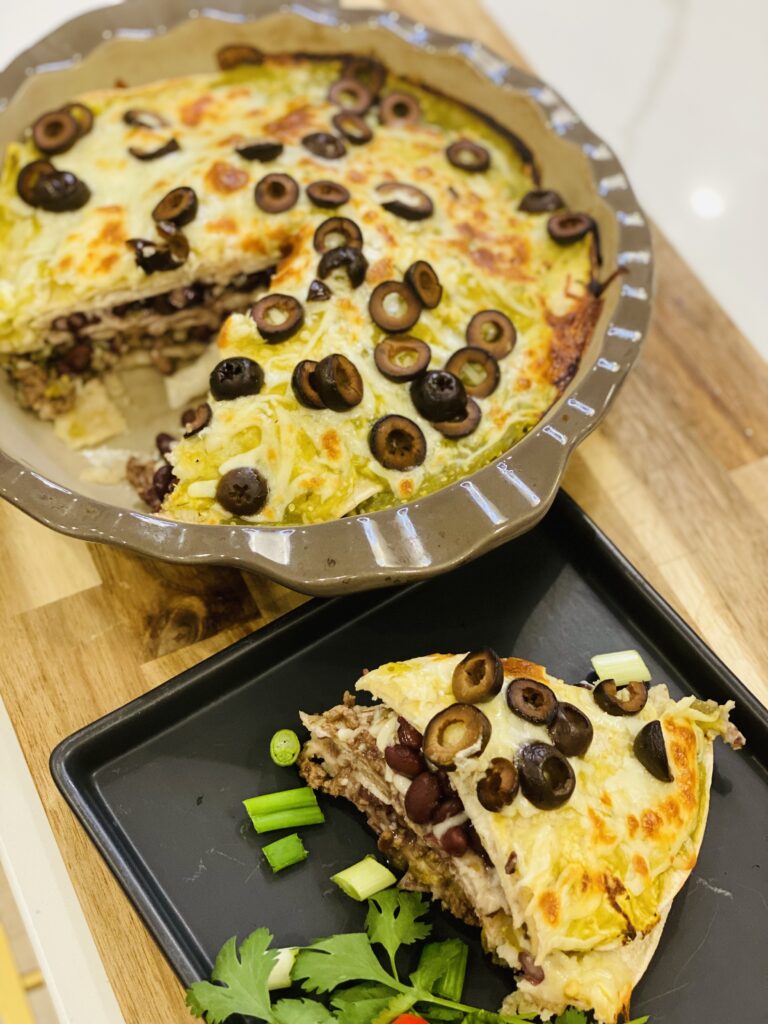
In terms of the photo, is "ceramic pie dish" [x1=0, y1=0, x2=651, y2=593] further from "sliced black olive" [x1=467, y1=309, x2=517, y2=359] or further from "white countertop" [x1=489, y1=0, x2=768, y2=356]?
"white countertop" [x1=489, y1=0, x2=768, y2=356]

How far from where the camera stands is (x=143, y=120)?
341 cm

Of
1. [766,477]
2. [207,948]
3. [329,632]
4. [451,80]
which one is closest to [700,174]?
[451,80]

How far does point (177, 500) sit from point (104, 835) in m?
0.92

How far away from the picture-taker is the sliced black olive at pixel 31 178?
3227mm

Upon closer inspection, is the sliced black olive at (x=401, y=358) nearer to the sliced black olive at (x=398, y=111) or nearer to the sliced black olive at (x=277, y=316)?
the sliced black olive at (x=277, y=316)

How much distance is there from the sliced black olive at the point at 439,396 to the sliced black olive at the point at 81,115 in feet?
5.33

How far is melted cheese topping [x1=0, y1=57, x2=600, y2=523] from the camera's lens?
2754 millimetres

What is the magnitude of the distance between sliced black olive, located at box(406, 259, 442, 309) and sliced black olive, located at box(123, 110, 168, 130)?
1.17 metres

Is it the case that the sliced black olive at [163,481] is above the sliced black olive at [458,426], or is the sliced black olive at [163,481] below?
below

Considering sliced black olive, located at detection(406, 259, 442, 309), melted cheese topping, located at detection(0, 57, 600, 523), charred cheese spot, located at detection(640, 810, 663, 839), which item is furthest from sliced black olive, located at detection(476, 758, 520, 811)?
sliced black olive, located at detection(406, 259, 442, 309)

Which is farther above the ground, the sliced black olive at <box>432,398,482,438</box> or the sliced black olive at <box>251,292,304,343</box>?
the sliced black olive at <box>432,398,482,438</box>

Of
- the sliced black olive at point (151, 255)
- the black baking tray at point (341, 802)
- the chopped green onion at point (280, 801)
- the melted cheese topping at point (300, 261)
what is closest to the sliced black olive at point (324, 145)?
the melted cheese topping at point (300, 261)

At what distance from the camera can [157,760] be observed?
2549 millimetres

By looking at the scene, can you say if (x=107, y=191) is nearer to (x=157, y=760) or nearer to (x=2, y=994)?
(x=157, y=760)
